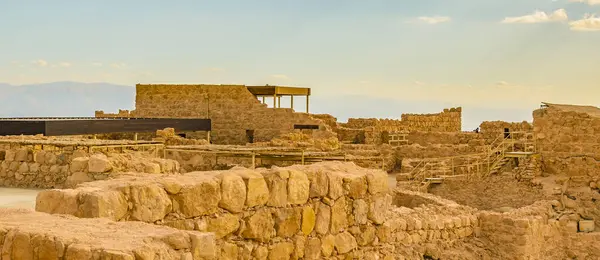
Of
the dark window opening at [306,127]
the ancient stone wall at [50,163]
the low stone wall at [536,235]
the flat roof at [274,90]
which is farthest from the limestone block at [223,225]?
the flat roof at [274,90]

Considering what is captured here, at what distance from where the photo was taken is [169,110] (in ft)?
99.8

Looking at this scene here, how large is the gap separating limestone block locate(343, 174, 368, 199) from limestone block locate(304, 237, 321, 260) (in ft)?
2.58

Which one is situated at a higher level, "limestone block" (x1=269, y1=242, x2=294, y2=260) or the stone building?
the stone building

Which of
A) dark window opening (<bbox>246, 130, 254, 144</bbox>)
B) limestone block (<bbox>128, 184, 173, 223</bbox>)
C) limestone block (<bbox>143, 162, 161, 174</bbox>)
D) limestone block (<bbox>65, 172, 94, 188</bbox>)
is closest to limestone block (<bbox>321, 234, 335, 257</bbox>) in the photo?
limestone block (<bbox>128, 184, 173, 223</bbox>)

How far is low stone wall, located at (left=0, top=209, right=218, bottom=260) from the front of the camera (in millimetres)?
4332

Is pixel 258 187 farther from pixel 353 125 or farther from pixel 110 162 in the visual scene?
pixel 353 125

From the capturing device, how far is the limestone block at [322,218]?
25.3ft

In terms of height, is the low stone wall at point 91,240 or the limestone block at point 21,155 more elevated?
the limestone block at point 21,155

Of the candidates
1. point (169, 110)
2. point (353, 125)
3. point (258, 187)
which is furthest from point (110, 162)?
point (353, 125)

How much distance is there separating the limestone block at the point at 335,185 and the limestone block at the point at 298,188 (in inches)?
14.5

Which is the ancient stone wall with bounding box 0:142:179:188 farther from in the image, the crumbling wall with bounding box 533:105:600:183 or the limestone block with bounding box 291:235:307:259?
the crumbling wall with bounding box 533:105:600:183

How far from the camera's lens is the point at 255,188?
693 cm

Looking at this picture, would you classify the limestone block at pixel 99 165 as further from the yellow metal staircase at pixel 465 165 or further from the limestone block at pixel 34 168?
the yellow metal staircase at pixel 465 165

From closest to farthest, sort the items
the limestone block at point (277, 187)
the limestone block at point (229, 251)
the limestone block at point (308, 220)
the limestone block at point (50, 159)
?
1. the limestone block at point (229, 251)
2. the limestone block at point (277, 187)
3. the limestone block at point (308, 220)
4. the limestone block at point (50, 159)
